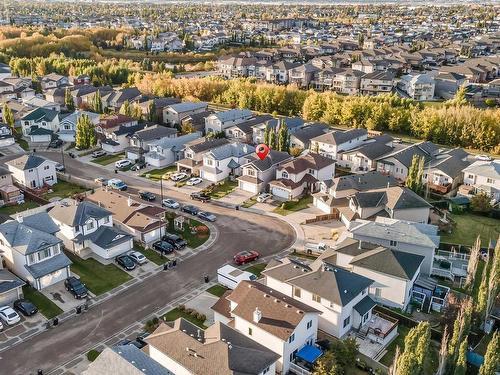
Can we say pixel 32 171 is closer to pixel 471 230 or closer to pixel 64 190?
pixel 64 190

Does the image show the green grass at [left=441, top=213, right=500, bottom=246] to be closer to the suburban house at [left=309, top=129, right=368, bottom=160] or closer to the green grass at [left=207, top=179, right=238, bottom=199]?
the suburban house at [left=309, top=129, right=368, bottom=160]

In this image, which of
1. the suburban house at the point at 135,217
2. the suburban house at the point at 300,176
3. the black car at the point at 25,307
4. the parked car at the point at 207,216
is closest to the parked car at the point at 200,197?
the parked car at the point at 207,216

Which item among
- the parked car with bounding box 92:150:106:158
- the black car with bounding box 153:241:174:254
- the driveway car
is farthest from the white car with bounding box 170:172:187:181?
the black car with bounding box 153:241:174:254

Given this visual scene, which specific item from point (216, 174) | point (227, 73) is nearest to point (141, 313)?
point (216, 174)

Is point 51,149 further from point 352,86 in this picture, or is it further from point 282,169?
point 352,86

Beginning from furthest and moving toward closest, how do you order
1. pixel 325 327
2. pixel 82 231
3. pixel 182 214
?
pixel 182 214, pixel 82 231, pixel 325 327

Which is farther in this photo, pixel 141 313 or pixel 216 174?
pixel 216 174
